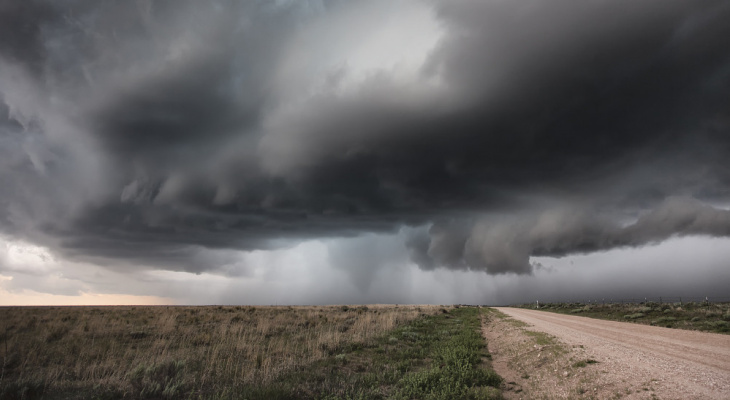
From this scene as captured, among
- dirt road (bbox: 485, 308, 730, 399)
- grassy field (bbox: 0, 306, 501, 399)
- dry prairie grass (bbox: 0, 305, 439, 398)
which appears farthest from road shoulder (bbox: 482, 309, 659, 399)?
dry prairie grass (bbox: 0, 305, 439, 398)

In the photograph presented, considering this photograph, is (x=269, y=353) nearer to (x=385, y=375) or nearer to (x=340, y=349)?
(x=340, y=349)

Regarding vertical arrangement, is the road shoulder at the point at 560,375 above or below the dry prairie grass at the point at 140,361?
below

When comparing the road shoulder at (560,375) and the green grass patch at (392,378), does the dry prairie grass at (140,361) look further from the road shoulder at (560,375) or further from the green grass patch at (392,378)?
the road shoulder at (560,375)

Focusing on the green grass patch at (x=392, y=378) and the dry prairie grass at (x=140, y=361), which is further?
the dry prairie grass at (x=140, y=361)

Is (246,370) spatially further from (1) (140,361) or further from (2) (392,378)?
(2) (392,378)

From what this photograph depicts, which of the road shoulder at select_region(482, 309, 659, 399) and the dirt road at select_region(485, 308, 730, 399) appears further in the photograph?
the road shoulder at select_region(482, 309, 659, 399)

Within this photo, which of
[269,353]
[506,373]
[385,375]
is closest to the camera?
[385,375]

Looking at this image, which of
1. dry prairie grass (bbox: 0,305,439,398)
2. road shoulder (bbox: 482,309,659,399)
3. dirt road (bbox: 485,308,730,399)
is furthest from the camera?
dry prairie grass (bbox: 0,305,439,398)

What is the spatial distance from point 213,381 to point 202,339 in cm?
1023

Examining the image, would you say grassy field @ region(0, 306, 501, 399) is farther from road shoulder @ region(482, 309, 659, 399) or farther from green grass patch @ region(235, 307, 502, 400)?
road shoulder @ region(482, 309, 659, 399)

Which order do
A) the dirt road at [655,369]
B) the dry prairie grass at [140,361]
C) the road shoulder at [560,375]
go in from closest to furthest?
the dirt road at [655,369], the road shoulder at [560,375], the dry prairie grass at [140,361]

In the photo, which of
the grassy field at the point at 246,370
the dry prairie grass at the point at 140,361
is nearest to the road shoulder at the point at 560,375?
the grassy field at the point at 246,370

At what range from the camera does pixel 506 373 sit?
1365 cm

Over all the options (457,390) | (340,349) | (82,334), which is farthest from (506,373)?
(82,334)
